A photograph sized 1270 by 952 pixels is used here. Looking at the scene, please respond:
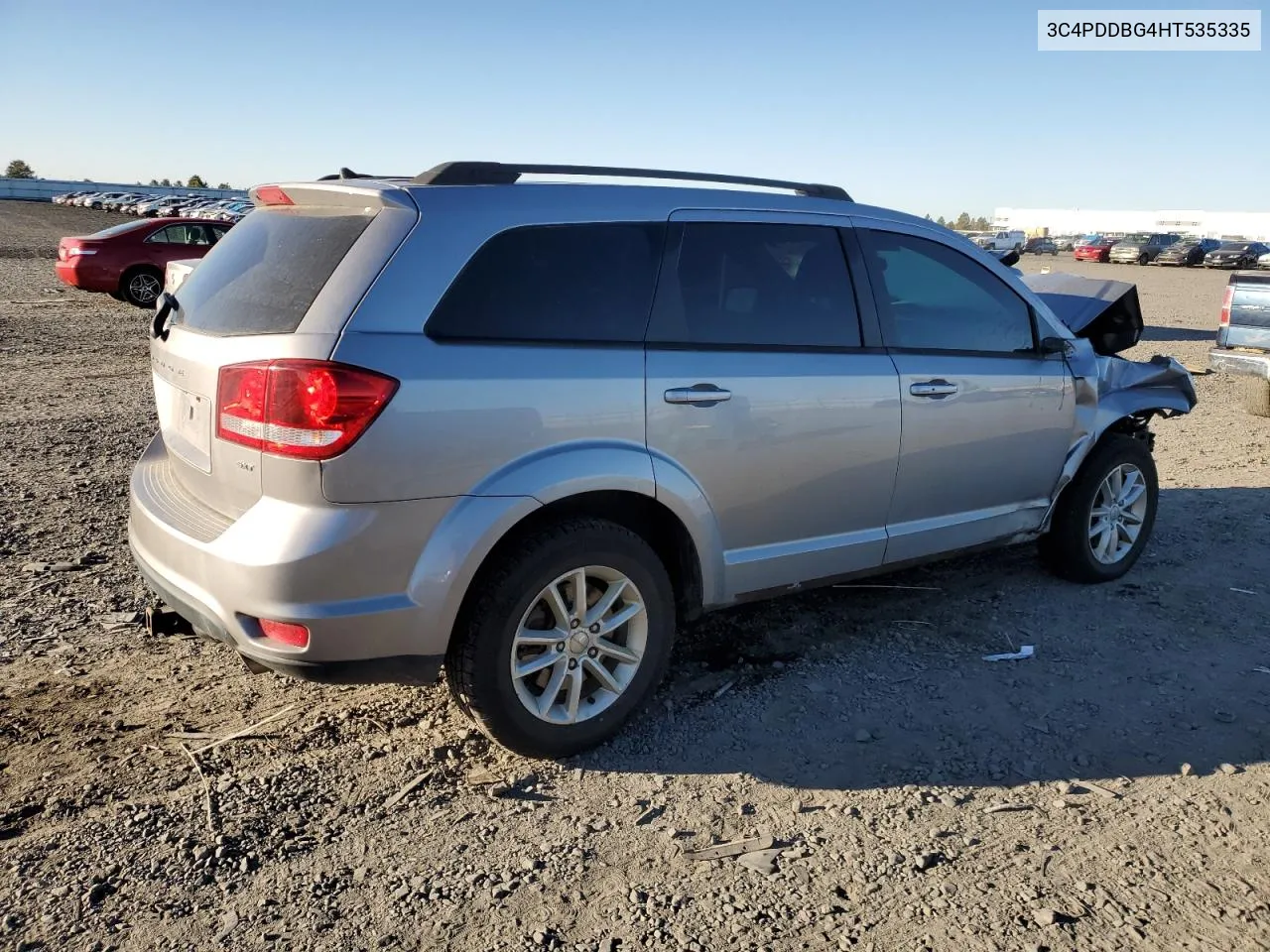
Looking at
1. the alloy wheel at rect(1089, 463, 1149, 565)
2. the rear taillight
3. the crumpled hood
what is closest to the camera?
the rear taillight

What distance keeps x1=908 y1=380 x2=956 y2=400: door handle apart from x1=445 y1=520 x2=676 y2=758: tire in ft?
4.58

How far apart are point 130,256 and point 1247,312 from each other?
53.5 feet

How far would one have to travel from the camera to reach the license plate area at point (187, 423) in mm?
3242

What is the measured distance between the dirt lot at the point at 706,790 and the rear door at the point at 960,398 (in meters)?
Result: 0.55

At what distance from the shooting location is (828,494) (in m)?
4.06

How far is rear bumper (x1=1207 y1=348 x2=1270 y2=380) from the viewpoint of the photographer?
9.55 m

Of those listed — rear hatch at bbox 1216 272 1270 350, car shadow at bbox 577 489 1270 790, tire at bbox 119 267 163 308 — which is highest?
tire at bbox 119 267 163 308

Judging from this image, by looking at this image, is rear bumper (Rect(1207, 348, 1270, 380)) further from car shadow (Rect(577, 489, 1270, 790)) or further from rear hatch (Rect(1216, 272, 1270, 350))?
car shadow (Rect(577, 489, 1270, 790))

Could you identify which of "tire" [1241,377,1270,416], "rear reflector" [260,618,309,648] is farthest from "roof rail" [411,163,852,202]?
"tire" [1241,377,1270,416]

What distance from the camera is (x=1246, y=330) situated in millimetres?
9812

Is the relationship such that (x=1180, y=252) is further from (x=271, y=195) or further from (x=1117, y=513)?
(x=271, y=195)

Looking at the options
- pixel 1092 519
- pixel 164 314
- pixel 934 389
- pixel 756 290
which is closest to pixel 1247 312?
pixel 1092 519

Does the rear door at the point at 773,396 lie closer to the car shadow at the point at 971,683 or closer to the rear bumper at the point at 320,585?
the car shadow at the point at 971,683

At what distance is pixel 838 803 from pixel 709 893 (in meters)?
0.66
